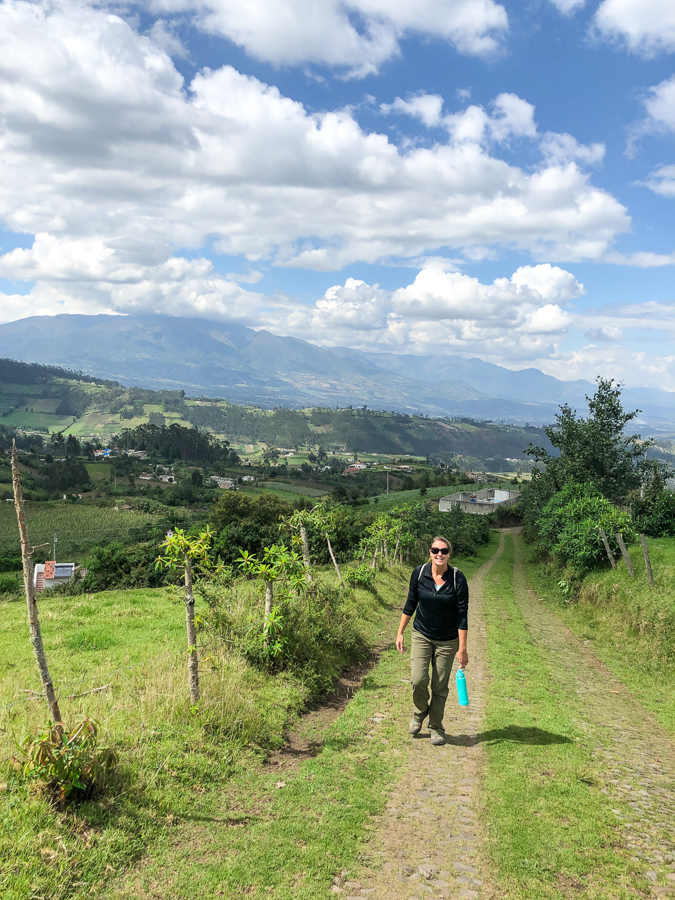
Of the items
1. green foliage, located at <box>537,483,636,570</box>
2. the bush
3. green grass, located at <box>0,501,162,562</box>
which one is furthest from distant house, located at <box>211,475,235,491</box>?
the bush

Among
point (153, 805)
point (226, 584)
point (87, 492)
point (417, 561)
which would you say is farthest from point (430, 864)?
point (87, 492)

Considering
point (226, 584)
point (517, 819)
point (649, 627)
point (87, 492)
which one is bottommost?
point (87, 492)

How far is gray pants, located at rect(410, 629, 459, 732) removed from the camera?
19.7ft

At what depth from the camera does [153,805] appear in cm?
451

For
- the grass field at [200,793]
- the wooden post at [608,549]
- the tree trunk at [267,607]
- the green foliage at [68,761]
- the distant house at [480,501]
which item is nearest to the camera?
the grass field at [200,793]

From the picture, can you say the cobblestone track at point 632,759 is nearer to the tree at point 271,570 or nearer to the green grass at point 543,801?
the green grass at point 543,801

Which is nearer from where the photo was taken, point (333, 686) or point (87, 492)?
point (333, 686)

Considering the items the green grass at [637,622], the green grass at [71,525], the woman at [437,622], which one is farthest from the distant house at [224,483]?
the woman at [437,622]

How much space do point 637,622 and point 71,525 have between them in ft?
235

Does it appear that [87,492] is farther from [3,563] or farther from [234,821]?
[234,821]

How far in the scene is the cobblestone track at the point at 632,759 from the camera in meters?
4.21

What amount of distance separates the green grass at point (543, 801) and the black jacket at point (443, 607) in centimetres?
154

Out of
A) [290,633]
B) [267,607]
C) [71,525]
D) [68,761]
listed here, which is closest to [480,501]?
[71,525]

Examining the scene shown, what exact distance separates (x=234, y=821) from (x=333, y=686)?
408cm
